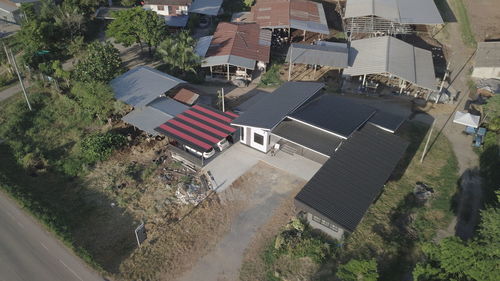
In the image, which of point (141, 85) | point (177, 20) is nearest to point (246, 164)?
point (141, 85)

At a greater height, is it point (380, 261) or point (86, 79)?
point (86, 79)

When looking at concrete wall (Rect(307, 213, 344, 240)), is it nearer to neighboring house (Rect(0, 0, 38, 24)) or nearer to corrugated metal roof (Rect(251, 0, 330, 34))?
corrugated metal roof (Rect(251, 0, 330, 34))

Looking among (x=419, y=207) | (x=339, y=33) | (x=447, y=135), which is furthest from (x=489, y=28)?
(x=419, y=207)

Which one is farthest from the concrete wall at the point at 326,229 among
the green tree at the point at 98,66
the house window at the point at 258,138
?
the green tree at the point at 98,66

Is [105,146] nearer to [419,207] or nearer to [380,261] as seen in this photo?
[380,261]

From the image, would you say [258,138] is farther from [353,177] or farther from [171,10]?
[171,10]

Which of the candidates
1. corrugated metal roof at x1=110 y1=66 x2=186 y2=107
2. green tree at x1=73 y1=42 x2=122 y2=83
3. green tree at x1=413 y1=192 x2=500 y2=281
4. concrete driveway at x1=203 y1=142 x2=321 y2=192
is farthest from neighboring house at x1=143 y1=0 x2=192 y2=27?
green tree at x1=413 y1=192 x2=500 y2=281
